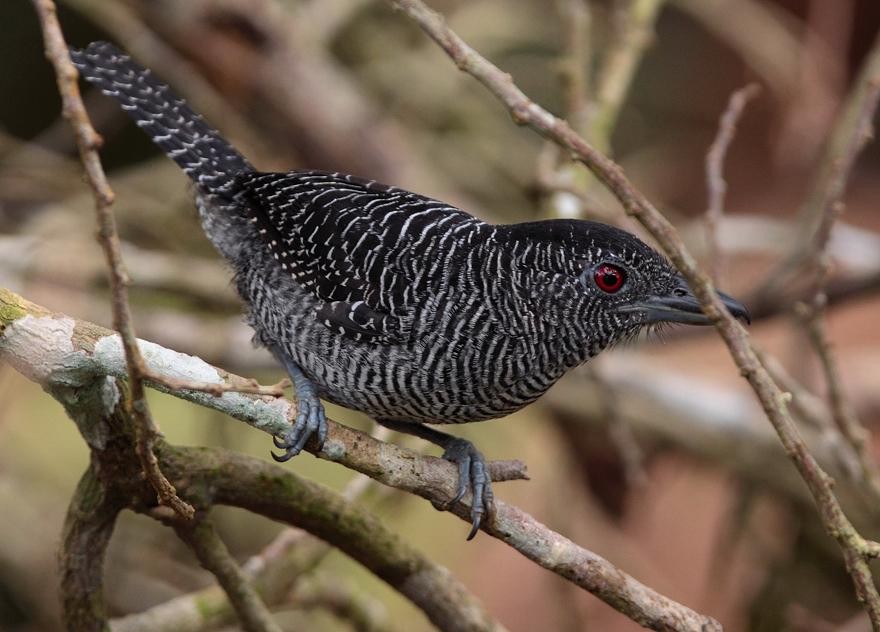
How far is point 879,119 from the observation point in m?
10.5

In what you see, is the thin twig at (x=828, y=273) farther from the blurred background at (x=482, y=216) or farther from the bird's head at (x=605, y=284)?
the bird's head at (x=605, y=284)

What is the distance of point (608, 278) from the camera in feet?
9.57

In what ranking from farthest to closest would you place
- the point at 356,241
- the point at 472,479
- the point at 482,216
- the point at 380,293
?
the point at 482,216 < the point at 356,241 < the point at 380,293 < the point at 472,479

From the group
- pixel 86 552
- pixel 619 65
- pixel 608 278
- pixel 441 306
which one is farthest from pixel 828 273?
pixel 86 552

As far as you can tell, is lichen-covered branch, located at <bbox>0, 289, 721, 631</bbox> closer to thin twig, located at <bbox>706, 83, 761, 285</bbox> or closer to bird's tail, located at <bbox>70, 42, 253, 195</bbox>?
thin twig, located at <bbox>706, 83, 761, 285</bbox>

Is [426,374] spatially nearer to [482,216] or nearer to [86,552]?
[86,552]

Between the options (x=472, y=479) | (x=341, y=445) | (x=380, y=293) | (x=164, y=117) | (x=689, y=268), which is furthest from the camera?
(x=164, y=117)

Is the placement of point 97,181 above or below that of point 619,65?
below

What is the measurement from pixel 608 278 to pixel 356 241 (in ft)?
2.44

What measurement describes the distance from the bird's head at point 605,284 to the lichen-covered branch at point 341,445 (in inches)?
17.4

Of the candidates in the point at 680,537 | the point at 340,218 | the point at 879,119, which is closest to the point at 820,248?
the point at 340,218

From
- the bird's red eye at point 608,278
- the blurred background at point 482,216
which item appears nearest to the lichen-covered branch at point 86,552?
the blurred background at point 482,216

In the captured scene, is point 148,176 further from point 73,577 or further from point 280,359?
point 73,577

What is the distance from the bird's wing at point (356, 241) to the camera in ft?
9.91
